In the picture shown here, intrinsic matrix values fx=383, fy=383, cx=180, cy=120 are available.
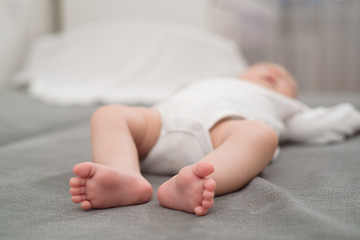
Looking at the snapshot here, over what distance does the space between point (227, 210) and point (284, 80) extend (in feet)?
2.80

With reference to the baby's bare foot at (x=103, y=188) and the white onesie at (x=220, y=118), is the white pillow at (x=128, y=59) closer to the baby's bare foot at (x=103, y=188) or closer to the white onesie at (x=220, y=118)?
the white onesie at (x=220, y=118)

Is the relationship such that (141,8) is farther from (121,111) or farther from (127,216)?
(127,216)

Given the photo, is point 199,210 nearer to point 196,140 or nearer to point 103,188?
point 103,188

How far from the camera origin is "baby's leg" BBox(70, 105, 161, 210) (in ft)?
1.80

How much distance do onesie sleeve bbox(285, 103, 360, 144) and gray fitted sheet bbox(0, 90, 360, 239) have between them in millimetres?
200

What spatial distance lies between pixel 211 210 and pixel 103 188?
0.16 meters

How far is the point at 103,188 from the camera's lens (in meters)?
Result: 0.55

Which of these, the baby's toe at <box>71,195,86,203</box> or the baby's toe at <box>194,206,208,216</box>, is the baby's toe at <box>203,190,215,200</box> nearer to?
the baby's toe at <box>194,206,208,216</box>

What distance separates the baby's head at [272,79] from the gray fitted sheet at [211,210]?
14.7 inches

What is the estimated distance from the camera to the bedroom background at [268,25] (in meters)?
2.48

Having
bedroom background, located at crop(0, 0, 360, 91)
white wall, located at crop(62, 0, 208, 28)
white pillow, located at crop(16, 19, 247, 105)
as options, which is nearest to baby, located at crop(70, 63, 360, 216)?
white pillow, located at crop(16, 19, 247, 105)

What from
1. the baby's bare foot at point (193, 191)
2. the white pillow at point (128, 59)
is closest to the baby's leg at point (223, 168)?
→ the baby's bare foot at point (193, 191)

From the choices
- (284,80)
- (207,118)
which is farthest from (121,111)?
(284,80)

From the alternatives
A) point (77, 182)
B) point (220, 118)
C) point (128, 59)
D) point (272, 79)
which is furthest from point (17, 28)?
point (77, 182)
